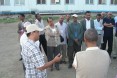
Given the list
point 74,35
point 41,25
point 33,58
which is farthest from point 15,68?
point 33,58

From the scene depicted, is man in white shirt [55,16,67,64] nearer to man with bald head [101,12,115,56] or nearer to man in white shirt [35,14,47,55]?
man in white shirt [35,14,47,55]

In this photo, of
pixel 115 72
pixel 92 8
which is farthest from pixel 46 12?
pixel 115 72

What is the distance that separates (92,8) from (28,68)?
40684mm

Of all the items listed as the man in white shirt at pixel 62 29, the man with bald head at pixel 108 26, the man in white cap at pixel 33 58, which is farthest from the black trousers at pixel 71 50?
the man in white cap at pixel 33 58

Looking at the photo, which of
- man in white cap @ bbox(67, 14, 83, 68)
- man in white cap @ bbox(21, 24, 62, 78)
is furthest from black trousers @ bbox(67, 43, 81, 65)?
man in white cap @ bbox(21, 24, 62, 78)

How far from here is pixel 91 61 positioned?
420 centimetres

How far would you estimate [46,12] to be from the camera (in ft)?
142

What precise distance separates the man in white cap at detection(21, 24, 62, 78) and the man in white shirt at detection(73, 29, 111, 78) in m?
0.84

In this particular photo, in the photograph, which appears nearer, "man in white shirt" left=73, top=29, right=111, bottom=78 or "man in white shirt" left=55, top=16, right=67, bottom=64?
"man in white shirt" left=73, top=29, right=111, bottom=78

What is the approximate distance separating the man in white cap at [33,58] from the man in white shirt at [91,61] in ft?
2.76

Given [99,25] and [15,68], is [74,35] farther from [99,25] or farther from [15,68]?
[15,68]

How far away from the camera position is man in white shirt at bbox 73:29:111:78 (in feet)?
13.7

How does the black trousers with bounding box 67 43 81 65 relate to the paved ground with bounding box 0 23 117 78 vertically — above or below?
above

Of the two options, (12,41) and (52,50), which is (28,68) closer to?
(52,50)
